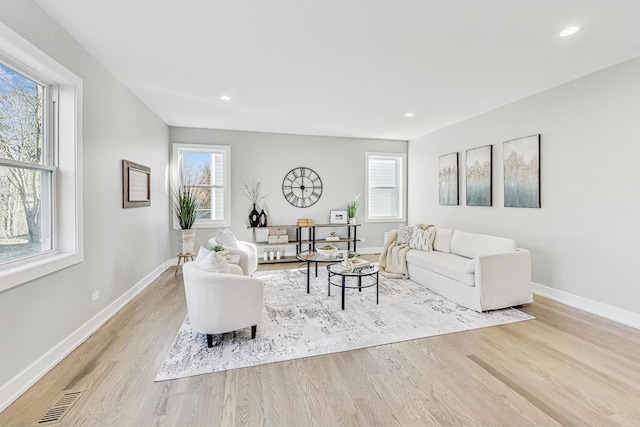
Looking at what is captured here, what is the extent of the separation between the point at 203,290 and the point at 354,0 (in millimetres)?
Answer: 2534

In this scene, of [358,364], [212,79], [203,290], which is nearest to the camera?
[358,364]

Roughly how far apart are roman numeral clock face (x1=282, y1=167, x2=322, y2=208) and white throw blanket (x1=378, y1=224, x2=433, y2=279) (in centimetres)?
213

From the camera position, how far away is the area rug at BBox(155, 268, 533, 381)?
244 centimetres

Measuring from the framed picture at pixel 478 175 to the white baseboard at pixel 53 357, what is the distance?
5358mm

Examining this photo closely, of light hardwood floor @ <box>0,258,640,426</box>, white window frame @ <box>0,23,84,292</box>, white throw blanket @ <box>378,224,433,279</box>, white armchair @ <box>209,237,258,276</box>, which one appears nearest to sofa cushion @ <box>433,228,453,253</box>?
white throw blanket @ <box>378,224,433,279</box>

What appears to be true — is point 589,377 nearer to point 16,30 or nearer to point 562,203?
point 562,203

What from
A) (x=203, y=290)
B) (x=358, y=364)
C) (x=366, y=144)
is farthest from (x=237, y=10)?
(x=366, y=144)

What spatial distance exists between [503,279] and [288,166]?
4.47m

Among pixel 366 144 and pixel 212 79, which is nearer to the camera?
pixel 212 79

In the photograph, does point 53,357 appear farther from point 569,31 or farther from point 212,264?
point 569,31

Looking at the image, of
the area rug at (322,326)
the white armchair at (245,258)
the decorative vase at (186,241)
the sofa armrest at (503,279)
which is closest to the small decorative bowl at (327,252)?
the area rug at (322,326)

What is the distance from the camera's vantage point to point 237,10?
2246 mm

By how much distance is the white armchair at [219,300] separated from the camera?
8.21ft

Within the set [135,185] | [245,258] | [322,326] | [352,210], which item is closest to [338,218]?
[352,210]
